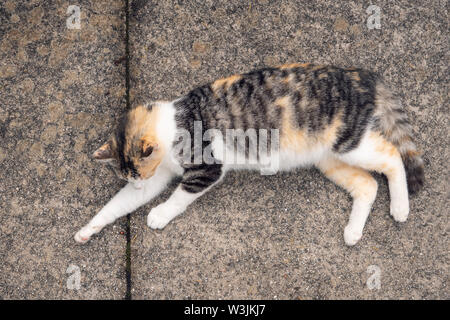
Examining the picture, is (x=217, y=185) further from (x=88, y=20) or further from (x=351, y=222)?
(x=88, y=20)

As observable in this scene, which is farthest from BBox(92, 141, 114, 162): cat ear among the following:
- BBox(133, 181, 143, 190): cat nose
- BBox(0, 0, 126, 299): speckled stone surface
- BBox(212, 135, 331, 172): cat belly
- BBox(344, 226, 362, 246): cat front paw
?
BBox(344, 226, 362, 246): cat front paw

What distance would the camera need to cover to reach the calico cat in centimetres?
241

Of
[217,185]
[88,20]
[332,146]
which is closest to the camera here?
[332,146]

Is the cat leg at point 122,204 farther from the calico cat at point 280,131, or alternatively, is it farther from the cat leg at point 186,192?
the cat leg at point 186,192

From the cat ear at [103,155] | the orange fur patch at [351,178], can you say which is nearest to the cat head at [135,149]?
the cat ear at [103,155]

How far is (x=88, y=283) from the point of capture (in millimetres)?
2564

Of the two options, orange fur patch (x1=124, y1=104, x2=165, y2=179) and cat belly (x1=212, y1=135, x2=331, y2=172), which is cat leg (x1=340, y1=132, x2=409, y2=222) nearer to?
cat belly (x1=212, y1=135, x2=331, y2=172)

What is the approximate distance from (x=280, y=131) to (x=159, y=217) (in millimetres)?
882

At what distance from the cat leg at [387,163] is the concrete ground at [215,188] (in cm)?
9

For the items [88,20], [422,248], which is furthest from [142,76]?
[422,248]

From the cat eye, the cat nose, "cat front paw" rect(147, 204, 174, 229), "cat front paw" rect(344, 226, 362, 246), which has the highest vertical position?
the cat eye

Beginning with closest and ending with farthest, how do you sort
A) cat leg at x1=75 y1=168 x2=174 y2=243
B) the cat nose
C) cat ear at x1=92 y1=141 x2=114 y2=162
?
1. cat ear at x1=92 y1=141 x2=114 y2=162
2. the cat nose
3. cat leg at x1=75 y1=168 x2=174 y2=243

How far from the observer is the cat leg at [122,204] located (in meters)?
2.57
